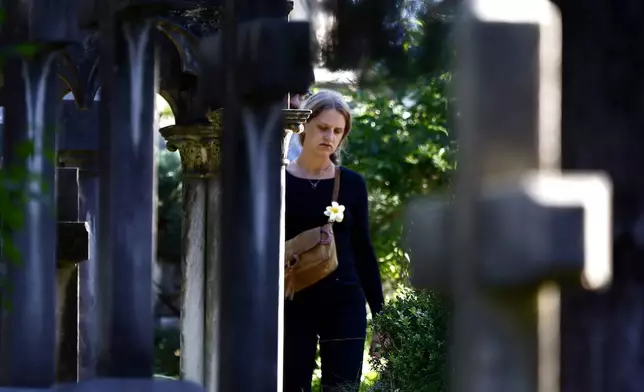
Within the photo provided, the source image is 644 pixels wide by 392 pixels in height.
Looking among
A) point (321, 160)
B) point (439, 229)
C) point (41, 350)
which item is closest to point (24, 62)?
point (41, 350)

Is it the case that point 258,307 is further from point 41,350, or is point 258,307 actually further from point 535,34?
point 535,34

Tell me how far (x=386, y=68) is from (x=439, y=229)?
3.07 meters

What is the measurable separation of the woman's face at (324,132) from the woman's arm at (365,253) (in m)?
0.19

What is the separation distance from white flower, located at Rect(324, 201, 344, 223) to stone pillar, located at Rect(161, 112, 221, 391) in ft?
2.17

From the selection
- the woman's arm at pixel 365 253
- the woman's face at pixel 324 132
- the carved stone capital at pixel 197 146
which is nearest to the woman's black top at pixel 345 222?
the woman's arm at pixel 365 253

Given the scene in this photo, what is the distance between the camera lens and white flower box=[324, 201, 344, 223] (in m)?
6.22

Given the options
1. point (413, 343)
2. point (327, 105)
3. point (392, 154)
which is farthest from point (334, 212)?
point (392, 154)

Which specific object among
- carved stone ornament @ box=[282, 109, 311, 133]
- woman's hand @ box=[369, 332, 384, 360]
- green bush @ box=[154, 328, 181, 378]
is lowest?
green bush @ box=[154, 328, 181, 378]

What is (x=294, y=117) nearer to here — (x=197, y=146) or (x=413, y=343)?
(x=413, y=343)

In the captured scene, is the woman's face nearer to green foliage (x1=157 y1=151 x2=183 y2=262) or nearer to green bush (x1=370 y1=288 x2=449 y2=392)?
green bush (x1=370 y1=288 x2=449 y2=392)

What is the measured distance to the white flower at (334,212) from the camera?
622cm

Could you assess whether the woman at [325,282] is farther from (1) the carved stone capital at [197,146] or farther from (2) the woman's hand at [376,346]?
(1) the carved stone capital at [197,146]

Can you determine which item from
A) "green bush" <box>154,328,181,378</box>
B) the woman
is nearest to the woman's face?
the woman

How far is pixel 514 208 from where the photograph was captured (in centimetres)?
162
